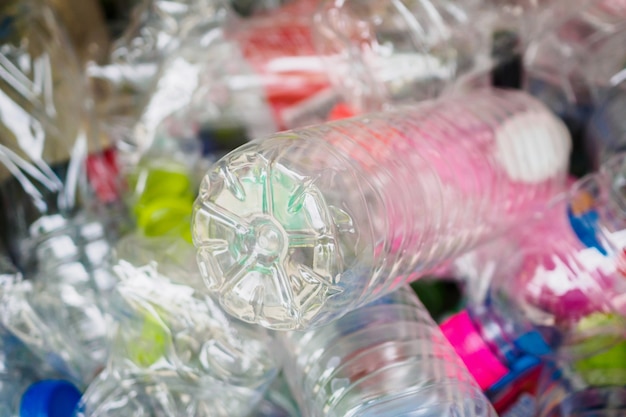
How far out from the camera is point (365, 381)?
66 centimetres

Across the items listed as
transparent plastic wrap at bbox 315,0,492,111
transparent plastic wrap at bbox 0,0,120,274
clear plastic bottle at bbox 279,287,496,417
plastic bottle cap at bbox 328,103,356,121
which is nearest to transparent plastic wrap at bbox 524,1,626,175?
transparent plastic wrap at bbox 315,0,492,111

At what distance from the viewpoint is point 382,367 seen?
26.5 inches

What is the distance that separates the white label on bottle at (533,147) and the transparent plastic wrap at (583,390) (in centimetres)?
25

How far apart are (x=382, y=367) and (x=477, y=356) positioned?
0.47ft

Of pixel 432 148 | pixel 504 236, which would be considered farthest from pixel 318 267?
pixel 504 236

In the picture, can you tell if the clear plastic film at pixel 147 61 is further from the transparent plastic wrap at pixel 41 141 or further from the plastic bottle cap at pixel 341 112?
the plastic bottle cap at pixel 341 112

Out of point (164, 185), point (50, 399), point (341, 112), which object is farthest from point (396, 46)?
point (50, 399)

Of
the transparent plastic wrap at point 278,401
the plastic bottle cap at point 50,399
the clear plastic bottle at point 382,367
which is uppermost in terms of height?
the clear plastic bottle at point 382,367

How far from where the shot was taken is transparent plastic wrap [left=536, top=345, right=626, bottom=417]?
0.77 meters

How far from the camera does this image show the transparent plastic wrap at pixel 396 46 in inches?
38.6

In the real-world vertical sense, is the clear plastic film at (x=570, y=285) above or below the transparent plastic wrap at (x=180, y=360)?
above

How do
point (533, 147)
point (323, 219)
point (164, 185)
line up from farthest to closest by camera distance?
point (164, 185), point (533, 147), point (323, 219)

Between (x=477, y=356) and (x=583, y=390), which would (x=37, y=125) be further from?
(x=583, y=390)

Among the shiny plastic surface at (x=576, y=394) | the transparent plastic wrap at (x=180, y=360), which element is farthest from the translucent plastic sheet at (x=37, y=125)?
the shiny plastic surface at (x=576, y=394)
